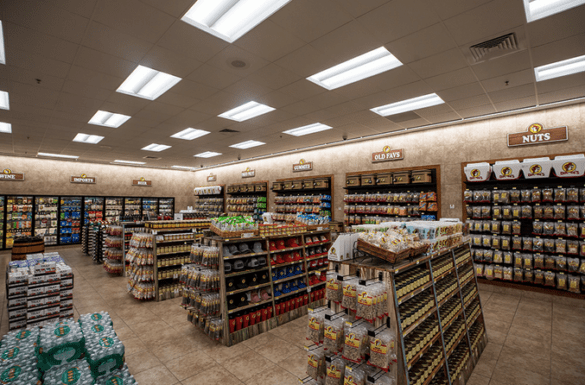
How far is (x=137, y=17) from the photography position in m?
2.88

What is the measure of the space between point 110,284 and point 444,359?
6797 mm

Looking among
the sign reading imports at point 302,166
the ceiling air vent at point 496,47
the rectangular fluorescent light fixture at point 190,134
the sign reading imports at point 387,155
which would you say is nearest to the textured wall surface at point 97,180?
the rectangular fluorescent light fixture at point 190,134

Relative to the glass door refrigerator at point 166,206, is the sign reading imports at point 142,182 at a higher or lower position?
higher

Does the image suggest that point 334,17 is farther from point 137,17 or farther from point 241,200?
point 241,200

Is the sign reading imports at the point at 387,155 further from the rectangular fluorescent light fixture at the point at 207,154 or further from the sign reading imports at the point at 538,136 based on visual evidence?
the rectangular fluorescent light fixture at the point at 207,154

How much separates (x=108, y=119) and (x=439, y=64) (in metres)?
7.02

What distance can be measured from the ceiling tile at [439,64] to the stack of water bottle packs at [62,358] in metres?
4.49

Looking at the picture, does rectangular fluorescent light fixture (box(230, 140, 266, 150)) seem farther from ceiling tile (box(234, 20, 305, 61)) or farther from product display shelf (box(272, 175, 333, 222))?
ceiling tile (box(234, 20, 305, 61))

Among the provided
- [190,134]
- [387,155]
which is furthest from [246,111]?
[387,155]

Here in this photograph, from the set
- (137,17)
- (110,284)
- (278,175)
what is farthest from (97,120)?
(278,175)

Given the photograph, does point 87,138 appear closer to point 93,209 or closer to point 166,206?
point 93,209

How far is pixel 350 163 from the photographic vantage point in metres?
8.73

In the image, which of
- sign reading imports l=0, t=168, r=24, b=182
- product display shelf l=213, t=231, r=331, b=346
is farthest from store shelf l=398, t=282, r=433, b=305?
sign reading imports l=0, t=168, r=24, b=182

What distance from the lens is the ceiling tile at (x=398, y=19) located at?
8.91 feet
